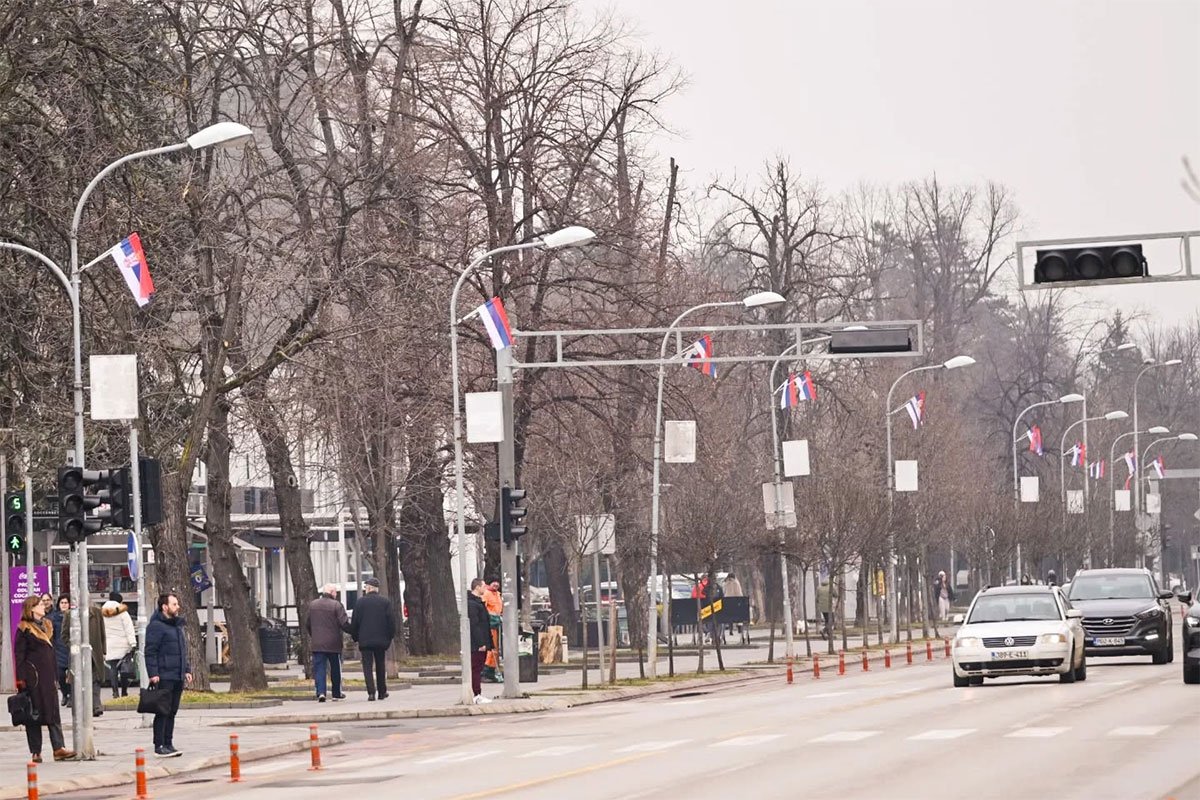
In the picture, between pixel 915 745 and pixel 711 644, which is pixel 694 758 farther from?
pixel 711 644

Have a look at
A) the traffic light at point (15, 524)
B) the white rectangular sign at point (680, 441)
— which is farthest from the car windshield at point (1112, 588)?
the traffic light at point (15, 524)

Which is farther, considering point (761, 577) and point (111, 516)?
point (761, 577)

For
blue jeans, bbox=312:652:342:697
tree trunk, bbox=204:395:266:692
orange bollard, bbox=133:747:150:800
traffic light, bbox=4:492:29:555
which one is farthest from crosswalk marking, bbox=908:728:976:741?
tree trunk, bbox=204:395:266:692

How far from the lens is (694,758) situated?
23906mm

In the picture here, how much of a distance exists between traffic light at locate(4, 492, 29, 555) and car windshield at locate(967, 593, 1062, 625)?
1524 centimetres

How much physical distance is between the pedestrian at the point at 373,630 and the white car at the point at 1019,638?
29.5 feet

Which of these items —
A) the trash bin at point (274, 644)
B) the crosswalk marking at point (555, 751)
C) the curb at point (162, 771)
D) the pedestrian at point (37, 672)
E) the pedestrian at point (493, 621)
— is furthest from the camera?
the trash bin at point (274, 644)

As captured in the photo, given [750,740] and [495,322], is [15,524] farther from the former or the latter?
[750,740]

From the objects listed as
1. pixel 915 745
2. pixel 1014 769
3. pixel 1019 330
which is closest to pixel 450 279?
pixel 915 745

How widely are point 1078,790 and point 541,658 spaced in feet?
114

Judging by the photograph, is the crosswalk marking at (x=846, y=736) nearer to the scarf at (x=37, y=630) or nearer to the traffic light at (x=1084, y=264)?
the traffic light at (x=1084, y=264)

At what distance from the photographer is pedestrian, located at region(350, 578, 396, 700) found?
38.3 metres

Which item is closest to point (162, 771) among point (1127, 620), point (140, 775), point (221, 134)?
point (140, 775)

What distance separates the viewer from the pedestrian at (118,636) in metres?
41.3
